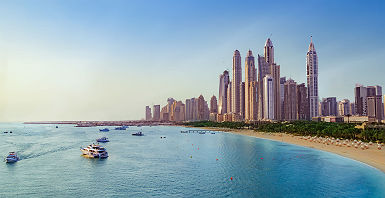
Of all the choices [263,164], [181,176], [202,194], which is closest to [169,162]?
[181,176]

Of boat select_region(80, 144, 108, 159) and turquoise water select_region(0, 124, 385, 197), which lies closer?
turquoise water select_region(0, 124, 385, 197)

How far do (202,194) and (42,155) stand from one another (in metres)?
55.7

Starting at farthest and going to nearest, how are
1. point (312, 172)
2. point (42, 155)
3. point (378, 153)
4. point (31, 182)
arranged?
1. point (42, 155)
2. point (378, 153)
3. point (312, 172)
4. point (31, 182)

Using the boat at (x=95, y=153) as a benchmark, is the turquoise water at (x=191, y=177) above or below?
below

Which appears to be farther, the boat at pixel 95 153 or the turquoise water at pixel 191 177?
the boat at pixel 95 153

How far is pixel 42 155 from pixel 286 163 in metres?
64.2

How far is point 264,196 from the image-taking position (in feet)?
123

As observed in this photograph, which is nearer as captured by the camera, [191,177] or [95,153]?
[191,177]

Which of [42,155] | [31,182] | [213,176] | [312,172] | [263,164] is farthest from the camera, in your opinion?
[42,155]

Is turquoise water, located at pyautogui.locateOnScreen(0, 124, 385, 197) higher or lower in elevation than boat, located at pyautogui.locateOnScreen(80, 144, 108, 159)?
lower

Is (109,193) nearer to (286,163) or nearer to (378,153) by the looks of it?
(286,163)

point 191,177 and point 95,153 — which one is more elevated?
point 95,153

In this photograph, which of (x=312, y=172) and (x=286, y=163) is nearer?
(x=312, y=172)

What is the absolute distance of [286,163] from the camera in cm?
6238
